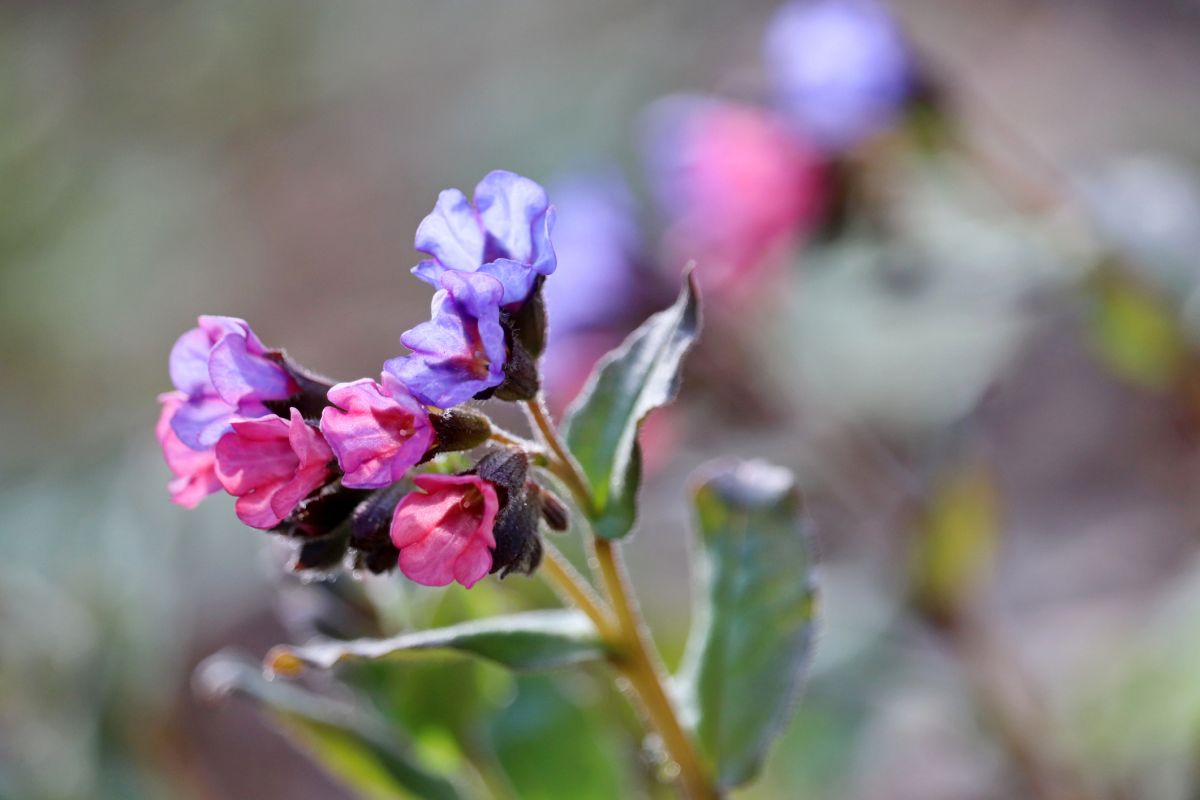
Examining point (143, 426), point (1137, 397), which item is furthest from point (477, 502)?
point (143, 426)

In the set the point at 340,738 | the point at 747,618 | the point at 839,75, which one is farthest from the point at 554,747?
the point at 839,75

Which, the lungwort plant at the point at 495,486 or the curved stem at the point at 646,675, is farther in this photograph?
the curved stem at the point at 646,675

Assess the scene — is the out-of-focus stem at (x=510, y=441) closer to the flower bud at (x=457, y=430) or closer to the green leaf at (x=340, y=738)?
the flower bud at (x=457, y=430)

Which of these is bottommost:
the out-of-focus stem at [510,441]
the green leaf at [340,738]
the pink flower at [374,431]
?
the green leaf at [340,738]

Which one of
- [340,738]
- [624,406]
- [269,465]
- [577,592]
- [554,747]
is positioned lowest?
[554,747]

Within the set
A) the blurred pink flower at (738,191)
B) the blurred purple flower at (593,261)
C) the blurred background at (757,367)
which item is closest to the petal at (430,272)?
the blurred background at (757,367)

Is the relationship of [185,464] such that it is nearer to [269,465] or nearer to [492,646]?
[269,465]

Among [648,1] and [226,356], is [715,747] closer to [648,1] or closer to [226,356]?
[226,356]

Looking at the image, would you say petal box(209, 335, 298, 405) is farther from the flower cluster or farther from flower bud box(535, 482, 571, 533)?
flower bud box(535, 482, 571, 533)
